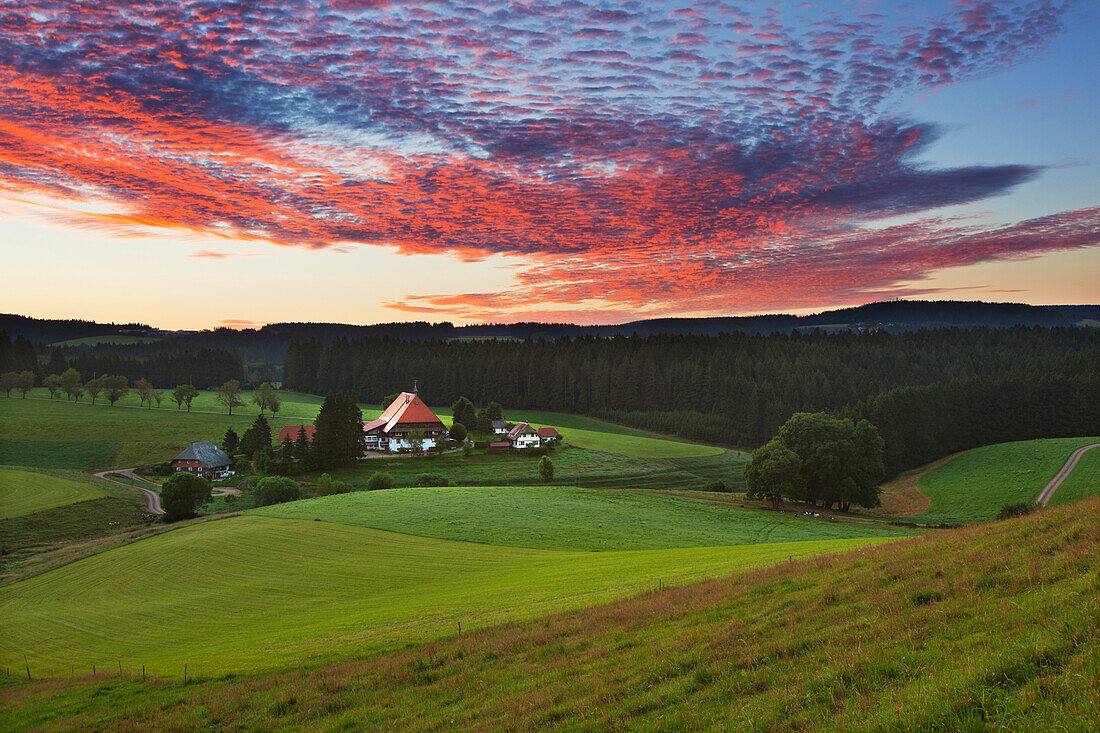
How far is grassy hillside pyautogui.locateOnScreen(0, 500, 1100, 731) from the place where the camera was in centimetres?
774

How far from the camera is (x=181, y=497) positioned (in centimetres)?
5478

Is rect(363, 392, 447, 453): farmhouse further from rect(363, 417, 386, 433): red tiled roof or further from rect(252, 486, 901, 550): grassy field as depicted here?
rect(252, 486, 901, 550): grassy field

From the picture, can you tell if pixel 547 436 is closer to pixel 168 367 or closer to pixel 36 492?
pixel 36 492

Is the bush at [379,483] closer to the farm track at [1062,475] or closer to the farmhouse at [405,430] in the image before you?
the farmhouse at [405,430]

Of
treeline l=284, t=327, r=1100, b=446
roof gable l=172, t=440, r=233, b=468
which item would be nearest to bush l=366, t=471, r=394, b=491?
roof gable l=172, t=440, r=233, b=468

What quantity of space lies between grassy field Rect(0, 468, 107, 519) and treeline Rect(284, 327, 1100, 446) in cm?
10498

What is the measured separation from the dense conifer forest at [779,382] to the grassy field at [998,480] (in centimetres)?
1249

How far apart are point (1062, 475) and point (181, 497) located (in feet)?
310

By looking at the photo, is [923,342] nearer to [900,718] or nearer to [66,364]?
[900,718]

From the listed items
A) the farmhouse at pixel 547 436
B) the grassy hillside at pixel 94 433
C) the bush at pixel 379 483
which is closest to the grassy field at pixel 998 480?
the farmhouse at pixel 547 436

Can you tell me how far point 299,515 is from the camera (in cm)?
5128

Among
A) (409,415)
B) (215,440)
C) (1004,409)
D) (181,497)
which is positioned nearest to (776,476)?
(181,497)

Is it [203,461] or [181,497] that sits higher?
[181,497]

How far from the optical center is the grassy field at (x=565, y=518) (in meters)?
42.8
